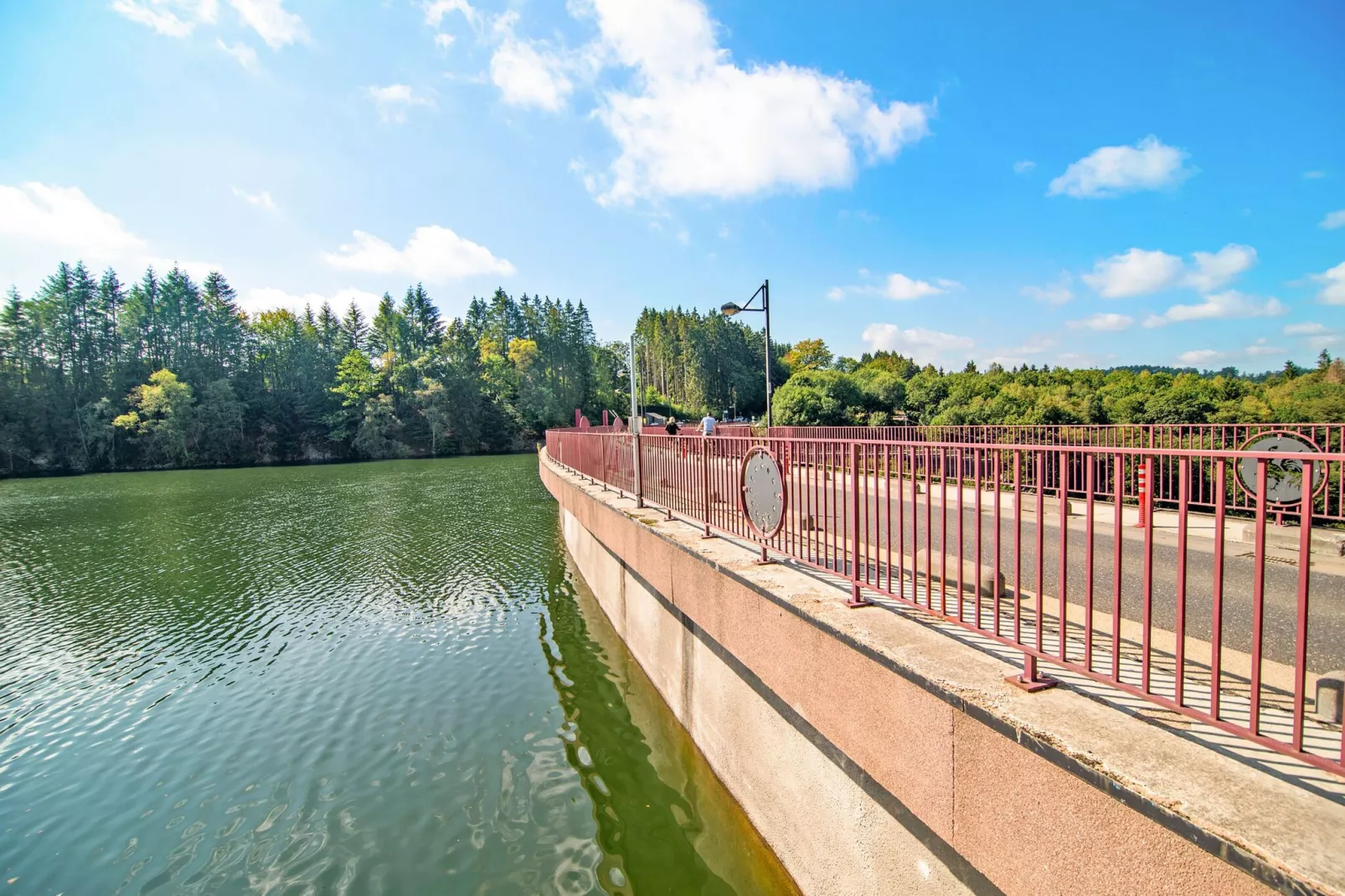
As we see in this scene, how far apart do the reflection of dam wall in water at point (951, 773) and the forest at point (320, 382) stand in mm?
31478

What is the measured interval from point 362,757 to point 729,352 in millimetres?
99729

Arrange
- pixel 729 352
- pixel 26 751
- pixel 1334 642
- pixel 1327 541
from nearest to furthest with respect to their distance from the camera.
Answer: pixel 1334 642 < pixel 1327 541 < pixel 26 751 < pixel 729 352

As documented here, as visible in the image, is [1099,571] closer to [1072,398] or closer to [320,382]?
[1072,398]

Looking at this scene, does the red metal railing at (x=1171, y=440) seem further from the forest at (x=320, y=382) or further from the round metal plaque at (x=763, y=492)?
the forest at (x=320, y=382)

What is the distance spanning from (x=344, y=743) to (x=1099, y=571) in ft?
26.6

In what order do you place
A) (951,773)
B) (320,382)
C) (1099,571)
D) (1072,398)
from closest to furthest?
(951,773) → (1099,571) → (1072,398) → (320,382)

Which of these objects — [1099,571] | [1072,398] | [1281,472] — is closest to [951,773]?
[1099,571]

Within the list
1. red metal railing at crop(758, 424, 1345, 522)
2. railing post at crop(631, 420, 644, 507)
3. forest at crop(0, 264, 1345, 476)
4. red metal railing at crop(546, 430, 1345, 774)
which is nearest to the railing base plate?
red metal railing at crop(546, 430, 1345, 774)

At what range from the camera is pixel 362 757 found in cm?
670

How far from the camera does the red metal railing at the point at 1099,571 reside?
7.42 feet

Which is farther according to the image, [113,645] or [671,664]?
[113,645]

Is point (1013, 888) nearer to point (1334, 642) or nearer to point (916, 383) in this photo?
point (1334, 642)

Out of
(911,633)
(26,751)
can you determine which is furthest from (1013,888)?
(26,751)

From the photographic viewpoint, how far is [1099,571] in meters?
5.82
